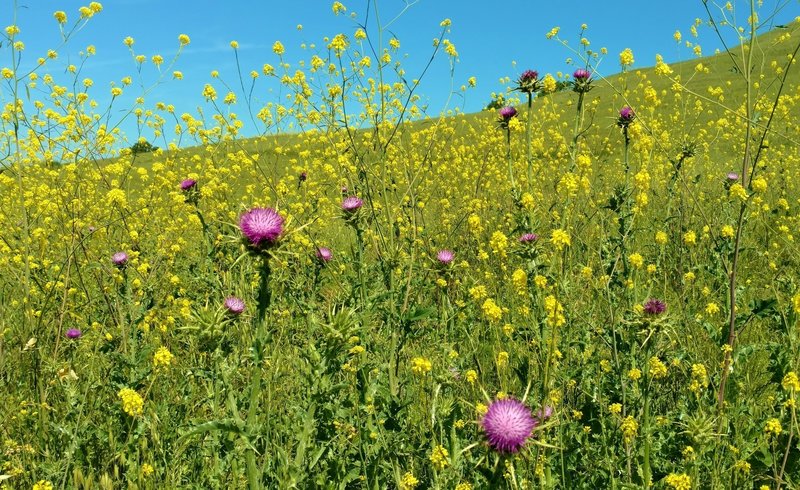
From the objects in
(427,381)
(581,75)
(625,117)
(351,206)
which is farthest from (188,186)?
(625,117)

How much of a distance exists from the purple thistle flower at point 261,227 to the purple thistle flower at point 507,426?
104cm

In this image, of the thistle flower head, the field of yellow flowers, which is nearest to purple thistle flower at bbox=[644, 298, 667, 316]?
the field of yellow flowers

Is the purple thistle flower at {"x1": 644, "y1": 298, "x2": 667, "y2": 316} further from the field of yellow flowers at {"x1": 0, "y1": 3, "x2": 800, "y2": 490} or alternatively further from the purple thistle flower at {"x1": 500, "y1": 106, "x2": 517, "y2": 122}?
the purple thistle flower at {"x1": 500, "y1": 106, "x2": 517, "y2": 122}

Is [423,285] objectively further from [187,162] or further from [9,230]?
[187,162]

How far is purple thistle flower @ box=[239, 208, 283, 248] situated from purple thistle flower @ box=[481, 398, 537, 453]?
3.42 ft

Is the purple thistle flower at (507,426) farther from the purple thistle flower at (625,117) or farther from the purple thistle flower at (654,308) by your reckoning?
the purple thistle flower at (625,117)

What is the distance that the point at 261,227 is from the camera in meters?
2.20

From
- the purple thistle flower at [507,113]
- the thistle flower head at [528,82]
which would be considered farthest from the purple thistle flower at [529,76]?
the purple thistle flower at [507,113]

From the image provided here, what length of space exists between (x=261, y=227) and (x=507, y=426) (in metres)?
1.17

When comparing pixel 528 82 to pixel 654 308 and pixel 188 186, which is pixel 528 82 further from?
pixel 188 186

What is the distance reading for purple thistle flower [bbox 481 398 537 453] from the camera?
1838mm

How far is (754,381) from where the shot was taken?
12.6 ft

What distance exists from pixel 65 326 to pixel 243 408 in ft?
7.88

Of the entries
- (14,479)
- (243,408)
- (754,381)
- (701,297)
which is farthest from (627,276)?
(14,479)
